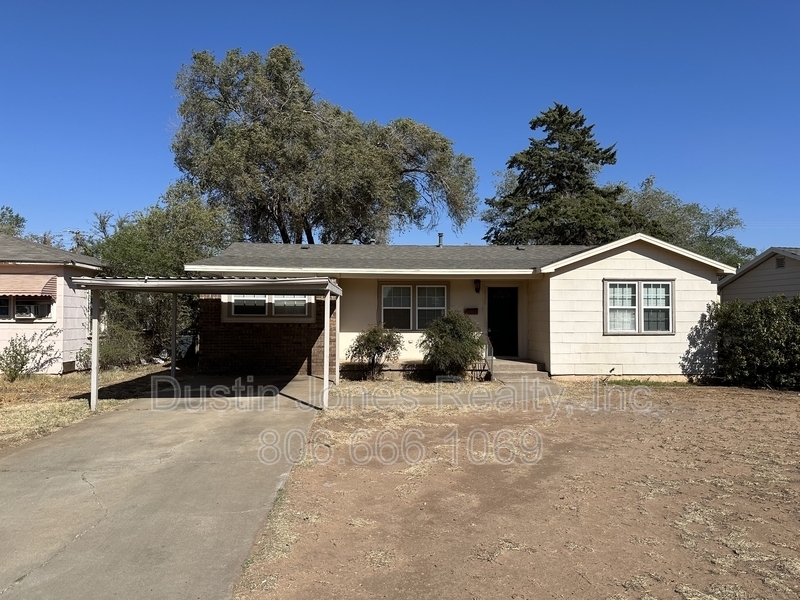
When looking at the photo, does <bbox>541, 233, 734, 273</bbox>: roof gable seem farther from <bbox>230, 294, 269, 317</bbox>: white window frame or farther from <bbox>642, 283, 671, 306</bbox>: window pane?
<bbox>230, 294, 269, 317</bbox>: white window frame

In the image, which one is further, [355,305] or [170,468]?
[355,305]

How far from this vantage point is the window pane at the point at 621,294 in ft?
41.1

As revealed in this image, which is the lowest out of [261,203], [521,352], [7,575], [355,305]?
[7,575]

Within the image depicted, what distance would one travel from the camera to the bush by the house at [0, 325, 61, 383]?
484 inches

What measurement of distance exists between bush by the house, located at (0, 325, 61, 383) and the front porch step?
10.7 meters

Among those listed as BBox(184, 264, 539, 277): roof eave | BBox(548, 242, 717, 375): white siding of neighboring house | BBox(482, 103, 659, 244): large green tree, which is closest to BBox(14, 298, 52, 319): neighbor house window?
BBox(184, 264, 539, 277): roof eave

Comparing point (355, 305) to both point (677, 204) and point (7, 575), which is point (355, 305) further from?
point (677, 204)

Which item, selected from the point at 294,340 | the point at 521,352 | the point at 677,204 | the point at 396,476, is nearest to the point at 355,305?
the point at 294,340

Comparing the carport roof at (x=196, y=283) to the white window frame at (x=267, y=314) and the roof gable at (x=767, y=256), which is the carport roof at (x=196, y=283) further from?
the roof gable at (x=767, y=256)

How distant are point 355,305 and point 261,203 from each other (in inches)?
469

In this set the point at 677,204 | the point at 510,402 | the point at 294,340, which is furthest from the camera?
the point at 677,204

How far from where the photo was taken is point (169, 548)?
3.83 metres

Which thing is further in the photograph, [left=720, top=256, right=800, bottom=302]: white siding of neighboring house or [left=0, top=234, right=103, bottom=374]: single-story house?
[left=720, top=256, right=800, bottom=302]: white siding of neighboring house

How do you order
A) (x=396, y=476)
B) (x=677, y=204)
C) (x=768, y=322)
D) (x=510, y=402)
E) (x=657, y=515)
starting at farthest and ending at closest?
(x=677, y=204) → (x=768, y=322) → (x=510, y=402) → (x=396, y=476) → (x=657, y=515)
